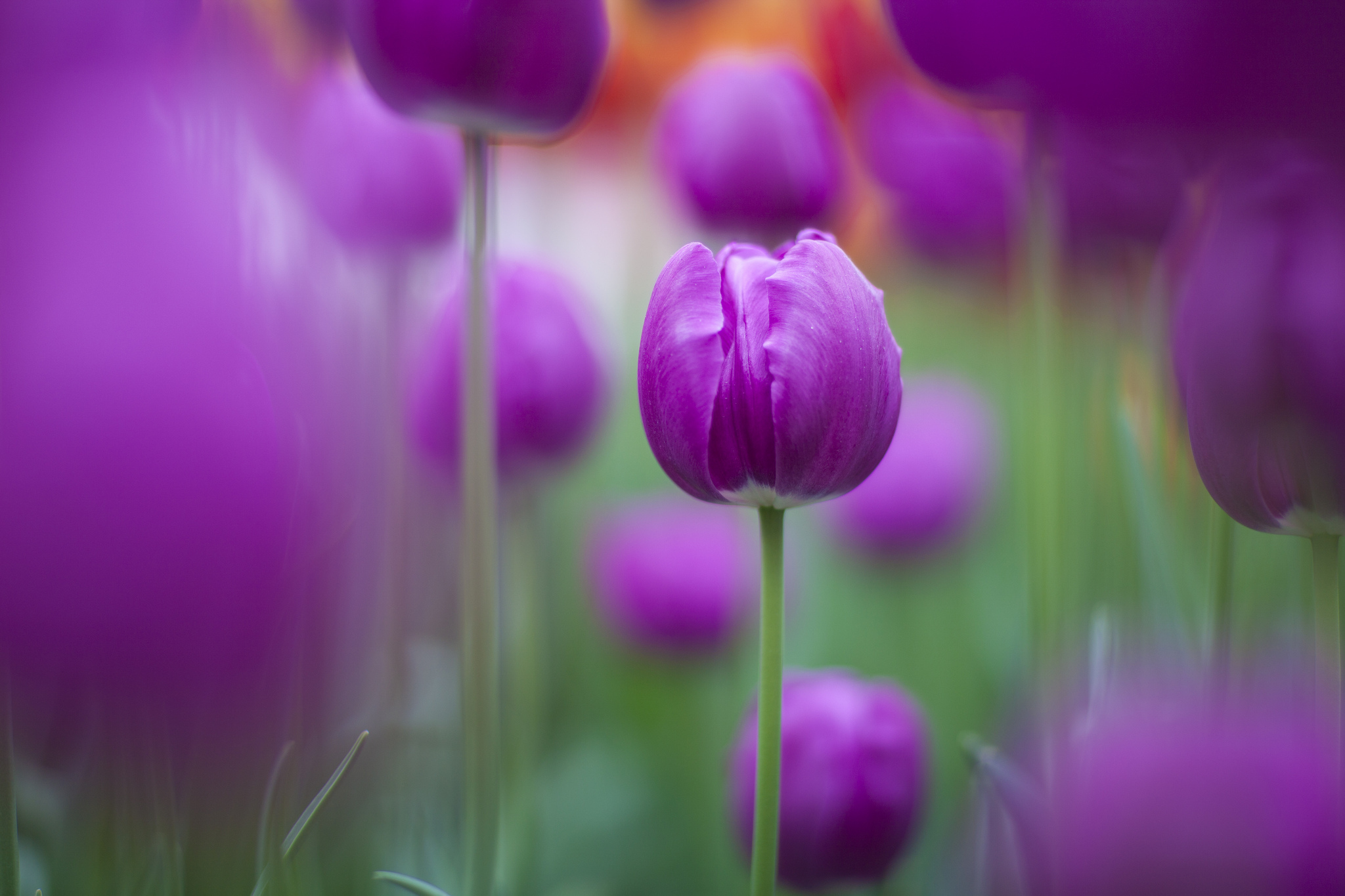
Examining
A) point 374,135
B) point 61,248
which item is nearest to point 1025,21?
point 61,248

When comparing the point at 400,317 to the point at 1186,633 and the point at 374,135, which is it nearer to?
the point at 374,135

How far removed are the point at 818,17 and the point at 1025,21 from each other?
439 millimetres

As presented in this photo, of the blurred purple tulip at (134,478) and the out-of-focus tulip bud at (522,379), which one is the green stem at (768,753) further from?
the out-of-focus tulip bud at (522,379)

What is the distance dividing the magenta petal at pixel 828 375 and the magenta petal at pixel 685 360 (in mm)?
19

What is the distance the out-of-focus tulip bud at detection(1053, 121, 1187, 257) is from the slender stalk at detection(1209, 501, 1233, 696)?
14cm

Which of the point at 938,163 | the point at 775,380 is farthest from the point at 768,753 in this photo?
the point at 938,163

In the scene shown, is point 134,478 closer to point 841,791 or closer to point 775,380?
point 775,380

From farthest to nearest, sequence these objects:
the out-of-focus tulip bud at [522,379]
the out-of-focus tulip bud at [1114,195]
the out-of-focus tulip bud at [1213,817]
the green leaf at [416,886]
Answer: the out-of-focus tulip bud at [522,379] → the out-of-focus tulip bud at [1114,195] → the green leaf at [416,886] → the out-of-focus tulip bud at [1213,817]

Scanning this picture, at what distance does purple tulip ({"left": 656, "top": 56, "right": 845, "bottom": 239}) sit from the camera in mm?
511

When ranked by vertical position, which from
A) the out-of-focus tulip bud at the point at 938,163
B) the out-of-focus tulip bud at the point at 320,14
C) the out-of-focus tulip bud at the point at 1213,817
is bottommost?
the out-of-focus tulip bud at the point at 1213,817

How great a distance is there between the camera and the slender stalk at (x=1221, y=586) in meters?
0.31

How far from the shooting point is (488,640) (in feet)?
1.10

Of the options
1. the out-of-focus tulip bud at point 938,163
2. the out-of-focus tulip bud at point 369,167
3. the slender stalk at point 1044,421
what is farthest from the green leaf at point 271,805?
the out-of-focus tulip bud at point 938,163

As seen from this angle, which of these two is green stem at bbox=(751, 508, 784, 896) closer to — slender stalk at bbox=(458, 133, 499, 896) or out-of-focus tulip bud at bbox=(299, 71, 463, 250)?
slender stalk at bbox=(458, 133, 499, 896)
